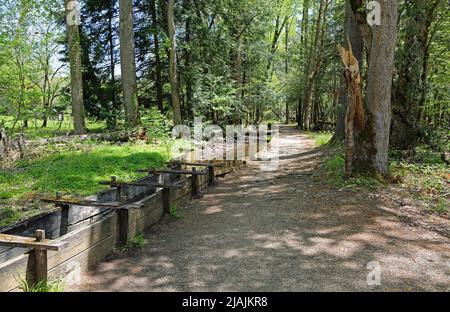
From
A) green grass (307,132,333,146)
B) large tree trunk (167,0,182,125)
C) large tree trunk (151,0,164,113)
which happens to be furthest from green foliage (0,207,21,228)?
green grass (307,132,333,146)

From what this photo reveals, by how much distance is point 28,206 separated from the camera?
5.68m

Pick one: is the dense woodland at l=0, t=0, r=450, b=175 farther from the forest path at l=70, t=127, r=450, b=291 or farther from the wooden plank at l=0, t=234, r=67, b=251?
the wooden plank at l=0, t=234, r=67, b=251

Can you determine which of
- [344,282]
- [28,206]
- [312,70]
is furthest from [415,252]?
[312,70]

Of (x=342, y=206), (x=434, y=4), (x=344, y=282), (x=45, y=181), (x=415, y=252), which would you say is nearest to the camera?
(x=344, y=282)

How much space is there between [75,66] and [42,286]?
35.9 feet

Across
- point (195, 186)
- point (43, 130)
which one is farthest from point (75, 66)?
point (195, 186)

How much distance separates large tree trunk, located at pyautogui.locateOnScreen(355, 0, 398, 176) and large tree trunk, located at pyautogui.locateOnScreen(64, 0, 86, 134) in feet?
31.7

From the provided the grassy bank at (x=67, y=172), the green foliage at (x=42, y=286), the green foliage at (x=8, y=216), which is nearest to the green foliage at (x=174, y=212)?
the grassy bank at (x=67, y=172)

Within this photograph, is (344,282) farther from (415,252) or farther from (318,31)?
(318,31)

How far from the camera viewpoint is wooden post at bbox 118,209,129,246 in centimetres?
456

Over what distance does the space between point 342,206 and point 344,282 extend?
2.73 m

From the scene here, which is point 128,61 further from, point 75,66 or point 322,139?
point 322,139

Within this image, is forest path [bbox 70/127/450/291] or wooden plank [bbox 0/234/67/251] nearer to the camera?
wooden plank [bbox 0/234/67/251]

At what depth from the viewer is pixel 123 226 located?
457 centimetres
